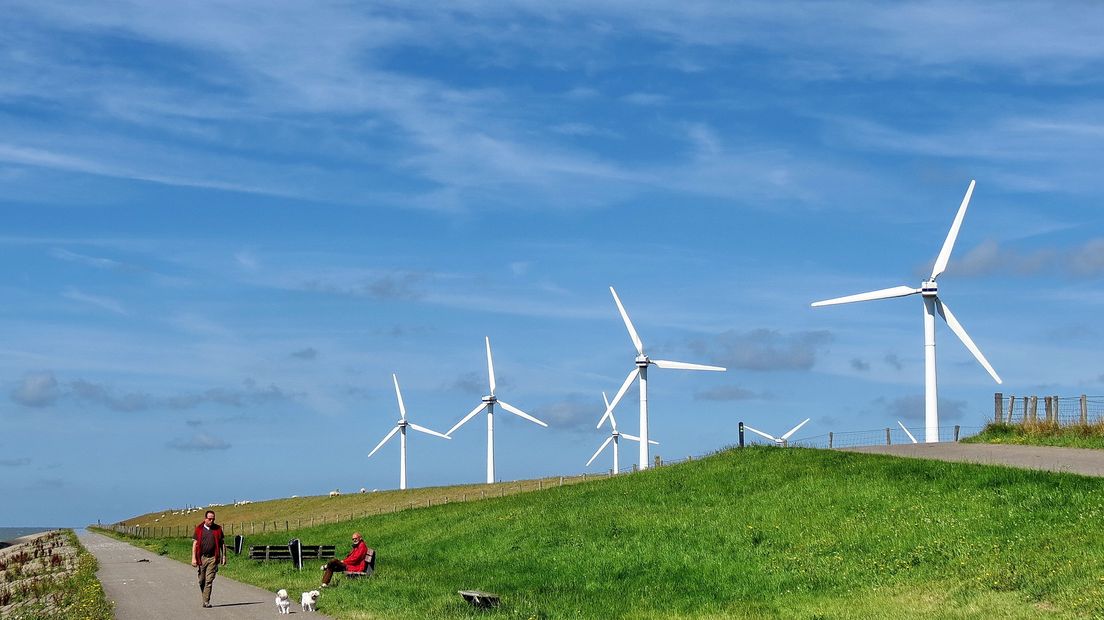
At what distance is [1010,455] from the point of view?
5094 cm

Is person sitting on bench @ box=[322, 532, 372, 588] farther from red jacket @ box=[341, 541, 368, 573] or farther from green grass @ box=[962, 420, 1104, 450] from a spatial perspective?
green grass @ box=[962, 420, 1104, 450]

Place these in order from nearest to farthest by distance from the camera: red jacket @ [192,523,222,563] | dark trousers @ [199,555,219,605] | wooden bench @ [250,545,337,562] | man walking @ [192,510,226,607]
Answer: dark trousers @ [199,555,219,605] < man walking @ [192,510,226,607] < red jacket @ [192,523,222,563] < wooden bench @ [250,545,337,562]

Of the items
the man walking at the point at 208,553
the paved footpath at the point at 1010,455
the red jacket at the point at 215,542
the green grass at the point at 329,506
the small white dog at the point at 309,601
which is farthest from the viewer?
the green grass at the point at 329,506

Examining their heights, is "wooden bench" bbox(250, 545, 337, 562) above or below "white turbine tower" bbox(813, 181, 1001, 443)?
below

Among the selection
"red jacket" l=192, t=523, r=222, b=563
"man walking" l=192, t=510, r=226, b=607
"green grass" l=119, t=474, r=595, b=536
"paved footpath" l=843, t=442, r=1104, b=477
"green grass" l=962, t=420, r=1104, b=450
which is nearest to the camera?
"man walking" l=192, t=510, r=226, b=607

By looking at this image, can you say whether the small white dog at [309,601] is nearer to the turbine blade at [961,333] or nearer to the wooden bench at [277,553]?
the wooden bench at [277,553]

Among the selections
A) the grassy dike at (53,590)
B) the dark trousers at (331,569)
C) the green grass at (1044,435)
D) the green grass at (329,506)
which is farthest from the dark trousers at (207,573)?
the green grass at (329,506)

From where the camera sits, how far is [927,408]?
68000mm

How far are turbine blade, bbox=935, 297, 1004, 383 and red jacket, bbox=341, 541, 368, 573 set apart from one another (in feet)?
137

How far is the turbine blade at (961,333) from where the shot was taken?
67062 millimetres

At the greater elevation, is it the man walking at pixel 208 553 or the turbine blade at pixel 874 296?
the turbine blade at pixel 874 296

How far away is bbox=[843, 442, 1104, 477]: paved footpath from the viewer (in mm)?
45438

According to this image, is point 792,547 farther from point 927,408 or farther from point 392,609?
point 927,408

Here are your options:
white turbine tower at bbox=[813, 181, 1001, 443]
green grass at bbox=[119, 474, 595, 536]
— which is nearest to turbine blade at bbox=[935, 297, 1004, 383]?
white turbine tower at bbox=[813, 181, 1001, 443]
